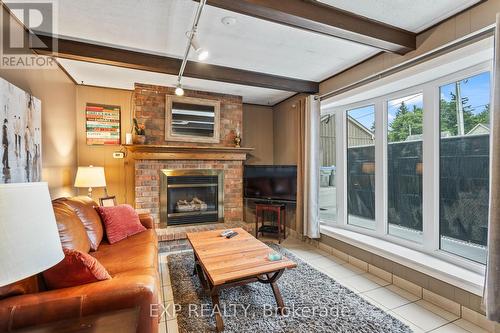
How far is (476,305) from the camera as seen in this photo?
1827mm

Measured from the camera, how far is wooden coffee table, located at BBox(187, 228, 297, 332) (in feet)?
5.82

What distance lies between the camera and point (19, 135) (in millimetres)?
1871

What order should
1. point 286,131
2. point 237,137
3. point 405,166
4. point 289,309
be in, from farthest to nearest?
point 286,131 → point 237,137 → point 405,166 → point 289,309

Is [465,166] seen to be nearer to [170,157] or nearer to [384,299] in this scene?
[384,299]

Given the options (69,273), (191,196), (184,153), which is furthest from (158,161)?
(69,273)

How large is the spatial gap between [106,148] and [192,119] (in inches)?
57.4

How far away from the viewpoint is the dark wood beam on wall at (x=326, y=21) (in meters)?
1.69

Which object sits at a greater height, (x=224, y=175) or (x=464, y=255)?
(x=224, y=175)

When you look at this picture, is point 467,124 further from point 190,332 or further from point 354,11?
point 190,332

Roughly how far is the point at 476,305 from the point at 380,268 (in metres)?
0.84

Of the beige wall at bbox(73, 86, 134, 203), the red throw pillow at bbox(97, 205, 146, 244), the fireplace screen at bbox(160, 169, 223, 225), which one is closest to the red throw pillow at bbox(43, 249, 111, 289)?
the red throw pillow at bbox(97, 205, 146, 244)

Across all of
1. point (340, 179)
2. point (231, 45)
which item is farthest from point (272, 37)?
point (340, 179)

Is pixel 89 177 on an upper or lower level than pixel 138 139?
lower

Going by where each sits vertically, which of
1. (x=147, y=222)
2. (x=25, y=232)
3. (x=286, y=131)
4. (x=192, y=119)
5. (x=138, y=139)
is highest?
(x=192, y=119)
